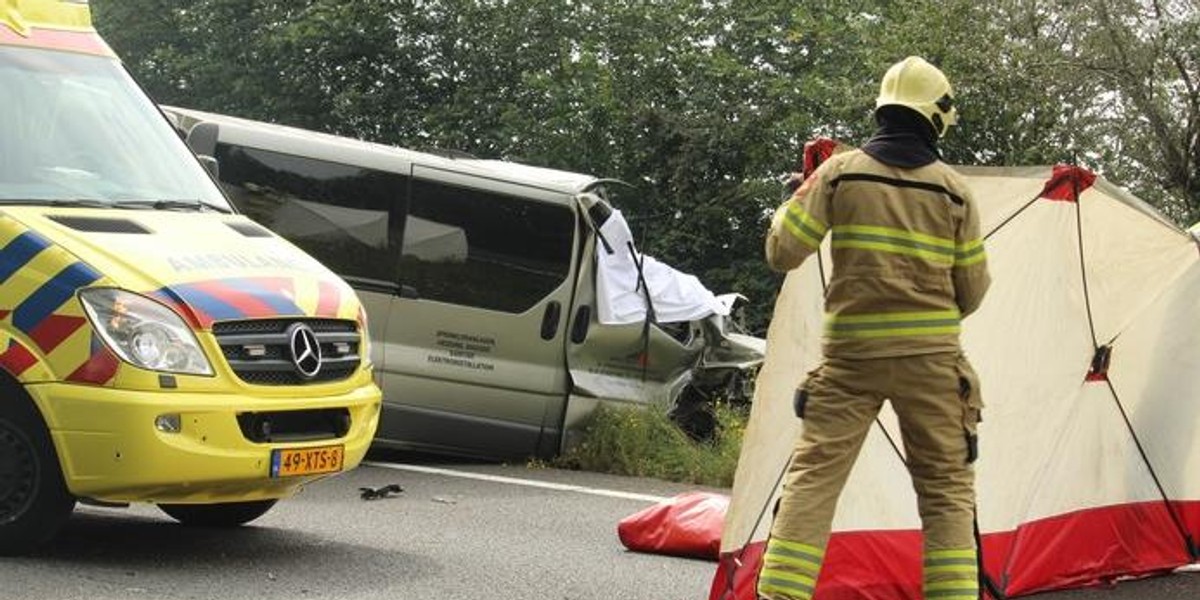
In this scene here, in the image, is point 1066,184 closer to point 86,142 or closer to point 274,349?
point 274,349

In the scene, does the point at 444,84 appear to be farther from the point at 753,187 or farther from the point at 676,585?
the point at 676,585

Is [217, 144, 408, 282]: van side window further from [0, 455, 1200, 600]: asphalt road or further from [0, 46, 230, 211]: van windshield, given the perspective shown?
[0, 46, 230, 211]: van windshield

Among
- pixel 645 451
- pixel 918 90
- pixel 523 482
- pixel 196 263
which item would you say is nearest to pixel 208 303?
pixel 196 263

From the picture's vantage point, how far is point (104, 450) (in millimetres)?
6590

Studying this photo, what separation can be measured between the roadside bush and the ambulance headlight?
4902 millimetres

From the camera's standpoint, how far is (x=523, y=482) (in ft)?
34.6

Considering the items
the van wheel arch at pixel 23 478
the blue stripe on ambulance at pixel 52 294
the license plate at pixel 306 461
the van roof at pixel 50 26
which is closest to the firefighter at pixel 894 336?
the license plate at pixel 306 461

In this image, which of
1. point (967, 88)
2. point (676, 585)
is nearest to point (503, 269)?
point (676, 585)

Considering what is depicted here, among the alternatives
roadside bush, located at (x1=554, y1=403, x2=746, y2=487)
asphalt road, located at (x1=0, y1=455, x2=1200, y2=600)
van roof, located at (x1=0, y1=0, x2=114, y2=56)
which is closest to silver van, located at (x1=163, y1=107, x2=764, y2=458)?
roadside bush, located at (x1=554, y1=403, x2=746, y2=487)

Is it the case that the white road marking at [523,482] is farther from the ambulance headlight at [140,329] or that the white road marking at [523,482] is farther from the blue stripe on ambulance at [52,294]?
the blue stripe on ambulance at [52,294]

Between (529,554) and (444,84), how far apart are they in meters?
21.3

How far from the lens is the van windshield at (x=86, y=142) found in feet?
23.9

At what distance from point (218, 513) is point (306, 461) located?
4.03 ft

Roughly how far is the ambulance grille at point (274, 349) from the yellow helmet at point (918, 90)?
254 centimetres
